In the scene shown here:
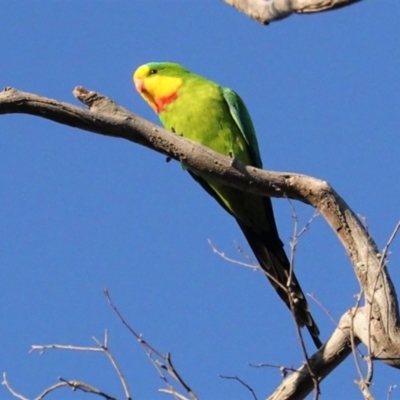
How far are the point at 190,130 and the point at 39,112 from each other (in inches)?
80.3

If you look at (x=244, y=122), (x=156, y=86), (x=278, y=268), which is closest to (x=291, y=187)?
(x=278, y=268)

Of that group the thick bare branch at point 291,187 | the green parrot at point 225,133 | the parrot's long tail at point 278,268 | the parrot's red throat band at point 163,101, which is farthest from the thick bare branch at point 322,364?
the parrot's red throat band at point 163,101

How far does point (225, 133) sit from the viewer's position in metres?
5.48

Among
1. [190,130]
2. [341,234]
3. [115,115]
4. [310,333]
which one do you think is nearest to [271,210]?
[190,130]

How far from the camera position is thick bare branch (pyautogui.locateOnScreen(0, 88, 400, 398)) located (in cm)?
351

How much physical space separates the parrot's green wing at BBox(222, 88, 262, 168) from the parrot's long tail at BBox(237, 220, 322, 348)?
0.50 meters

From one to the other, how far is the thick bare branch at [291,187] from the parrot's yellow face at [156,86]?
1.98 metres

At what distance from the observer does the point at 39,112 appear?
3.55m

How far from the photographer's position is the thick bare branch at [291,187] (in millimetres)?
3514

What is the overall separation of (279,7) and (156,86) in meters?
3.34

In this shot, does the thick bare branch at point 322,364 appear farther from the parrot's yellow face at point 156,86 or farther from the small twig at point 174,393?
the parrot's yellow face at point 156,86

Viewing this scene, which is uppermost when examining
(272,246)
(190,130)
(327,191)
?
(190,130)

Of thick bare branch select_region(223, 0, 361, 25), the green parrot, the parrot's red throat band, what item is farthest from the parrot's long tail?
thick bare branch select_region(223, 0, 361, 25)

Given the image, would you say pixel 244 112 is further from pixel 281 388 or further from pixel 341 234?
pixel 281 388
